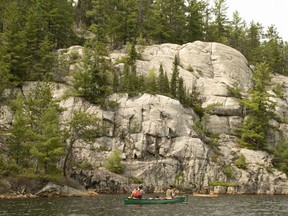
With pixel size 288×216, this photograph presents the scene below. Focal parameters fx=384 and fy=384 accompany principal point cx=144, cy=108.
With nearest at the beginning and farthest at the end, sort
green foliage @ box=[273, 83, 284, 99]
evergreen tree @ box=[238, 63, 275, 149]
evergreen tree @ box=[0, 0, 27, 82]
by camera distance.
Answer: evergreen tree @ box=[0, 0, 27, 82], evergreen tree @ box=[238, 63, 275, 149], green foliage @ box=[273, 83, 284, 99]

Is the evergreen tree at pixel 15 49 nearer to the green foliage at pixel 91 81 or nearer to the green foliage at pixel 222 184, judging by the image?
the green foliage at pixel 91 81

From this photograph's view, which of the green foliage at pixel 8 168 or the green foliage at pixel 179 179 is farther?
the green foliage at pixel 179 179

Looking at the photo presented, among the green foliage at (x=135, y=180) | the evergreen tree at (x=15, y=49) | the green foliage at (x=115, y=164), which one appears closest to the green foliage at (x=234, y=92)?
the green foliage at (x=135, y=180)

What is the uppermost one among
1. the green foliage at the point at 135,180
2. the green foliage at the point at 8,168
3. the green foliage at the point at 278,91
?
the green foliage at the point at 278,91

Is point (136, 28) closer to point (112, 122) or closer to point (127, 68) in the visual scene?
point (127, 68)

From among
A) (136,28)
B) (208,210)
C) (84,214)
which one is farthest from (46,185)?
(136,28)

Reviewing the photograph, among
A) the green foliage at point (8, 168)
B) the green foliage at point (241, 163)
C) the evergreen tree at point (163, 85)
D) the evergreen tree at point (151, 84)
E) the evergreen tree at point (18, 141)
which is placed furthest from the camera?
the evergreen tree at point (163, 85)

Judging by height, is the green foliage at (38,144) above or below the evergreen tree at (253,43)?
below

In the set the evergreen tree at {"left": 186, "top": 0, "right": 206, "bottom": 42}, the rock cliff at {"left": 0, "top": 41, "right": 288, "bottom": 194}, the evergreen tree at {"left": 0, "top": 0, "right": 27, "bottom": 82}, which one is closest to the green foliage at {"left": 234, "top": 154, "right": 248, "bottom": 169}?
the rock cliff at {"left": 0, "top": 41, "right": 288, "bottom": 194}

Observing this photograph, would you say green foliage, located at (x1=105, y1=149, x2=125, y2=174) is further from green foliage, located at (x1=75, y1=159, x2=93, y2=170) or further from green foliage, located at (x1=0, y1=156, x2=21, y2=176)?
green foliage, located at (x1=0, y1=156, x2=21, y2=176)

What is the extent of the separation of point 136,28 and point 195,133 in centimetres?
4268

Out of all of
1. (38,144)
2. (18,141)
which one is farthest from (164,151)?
(18,141)

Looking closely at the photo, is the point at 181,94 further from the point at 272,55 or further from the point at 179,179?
the point at 272,55

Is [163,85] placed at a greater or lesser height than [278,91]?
lesser
